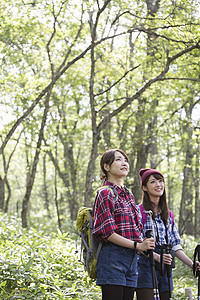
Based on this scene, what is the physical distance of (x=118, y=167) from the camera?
3477 millimetres

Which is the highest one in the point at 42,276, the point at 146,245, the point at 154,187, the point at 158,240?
the point at 154,187

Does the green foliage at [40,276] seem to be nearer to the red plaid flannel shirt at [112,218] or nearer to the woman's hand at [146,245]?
the red plaid flannel shirt at [112,218]

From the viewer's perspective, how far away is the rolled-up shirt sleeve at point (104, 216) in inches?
121

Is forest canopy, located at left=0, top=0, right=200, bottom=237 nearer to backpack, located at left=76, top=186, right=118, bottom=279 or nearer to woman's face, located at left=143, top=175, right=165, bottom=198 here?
woman's face, located at left=143, top=175, right=165, bottom=198

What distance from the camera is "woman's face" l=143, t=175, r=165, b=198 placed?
410 cm

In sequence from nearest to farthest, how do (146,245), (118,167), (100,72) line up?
(146,245), (118,167), (100,72)

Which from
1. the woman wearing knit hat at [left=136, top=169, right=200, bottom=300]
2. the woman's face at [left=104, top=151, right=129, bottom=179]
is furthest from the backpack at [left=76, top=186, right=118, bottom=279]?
the woman wearing knit hat at [left=136, top=169, right=200, bottom=300]

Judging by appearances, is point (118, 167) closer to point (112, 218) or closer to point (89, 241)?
point (112, 218)

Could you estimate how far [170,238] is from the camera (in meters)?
4.07

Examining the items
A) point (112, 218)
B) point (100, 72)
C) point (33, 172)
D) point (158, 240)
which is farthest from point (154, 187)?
point (100, 72)

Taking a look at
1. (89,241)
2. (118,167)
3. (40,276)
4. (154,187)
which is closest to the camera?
(89,241)

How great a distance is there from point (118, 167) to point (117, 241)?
0.74 metres

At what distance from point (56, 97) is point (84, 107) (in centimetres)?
155

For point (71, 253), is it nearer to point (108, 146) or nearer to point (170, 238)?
point (170, 238)
